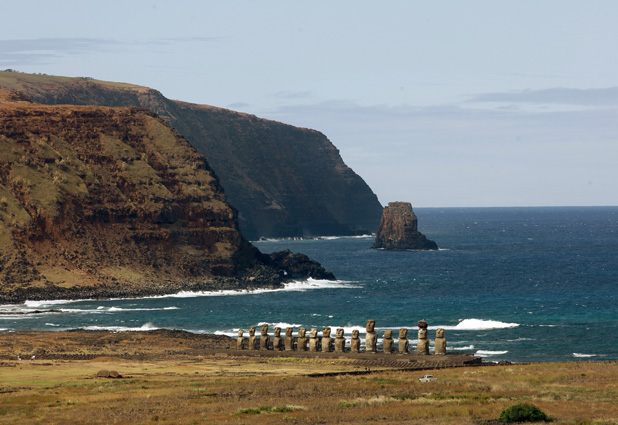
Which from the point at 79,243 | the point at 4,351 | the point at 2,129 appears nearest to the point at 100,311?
the point at 79,243

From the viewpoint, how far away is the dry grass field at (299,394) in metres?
35.2

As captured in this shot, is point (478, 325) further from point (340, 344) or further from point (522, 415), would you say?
point (522, 415)

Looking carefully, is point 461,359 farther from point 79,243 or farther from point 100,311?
point 79,243

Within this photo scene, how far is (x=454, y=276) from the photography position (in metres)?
151

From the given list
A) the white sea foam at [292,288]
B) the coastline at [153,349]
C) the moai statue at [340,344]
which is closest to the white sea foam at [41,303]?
the white sea foam at [292,288]

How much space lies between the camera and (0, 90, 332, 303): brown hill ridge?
124500 mm

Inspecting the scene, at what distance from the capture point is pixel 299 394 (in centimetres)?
4119

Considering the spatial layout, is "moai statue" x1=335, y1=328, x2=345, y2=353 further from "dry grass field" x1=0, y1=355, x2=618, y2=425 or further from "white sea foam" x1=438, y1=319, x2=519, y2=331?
"white sea foam" x1=438, y1=319, x2=519, y2=331

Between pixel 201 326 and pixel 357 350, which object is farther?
pixel 201 326

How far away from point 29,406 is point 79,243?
92.7 m

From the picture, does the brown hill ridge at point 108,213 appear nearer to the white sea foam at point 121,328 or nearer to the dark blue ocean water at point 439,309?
the dark blue ocean water at point 439,309

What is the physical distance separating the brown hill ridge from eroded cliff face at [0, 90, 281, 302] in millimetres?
153

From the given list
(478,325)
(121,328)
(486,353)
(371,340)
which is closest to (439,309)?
(478,325)

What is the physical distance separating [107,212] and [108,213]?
0.20 metres
